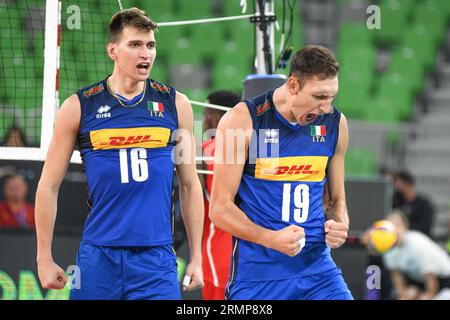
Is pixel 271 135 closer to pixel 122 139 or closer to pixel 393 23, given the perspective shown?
pixel 122 139

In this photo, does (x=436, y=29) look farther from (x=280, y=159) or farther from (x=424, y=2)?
(x=280, y=159)

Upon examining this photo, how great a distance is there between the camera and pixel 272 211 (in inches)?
201

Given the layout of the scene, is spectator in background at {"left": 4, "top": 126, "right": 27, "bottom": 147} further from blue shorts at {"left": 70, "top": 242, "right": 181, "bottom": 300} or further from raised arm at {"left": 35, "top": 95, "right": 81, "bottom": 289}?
blue shorts at {"left": 70, "top": 242, "right": 181, "bottom": 300}

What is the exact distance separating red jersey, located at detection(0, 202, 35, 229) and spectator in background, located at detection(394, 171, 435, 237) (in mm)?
5412

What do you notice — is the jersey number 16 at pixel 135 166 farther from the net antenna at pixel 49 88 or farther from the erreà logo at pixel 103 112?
the net antenna at pixel 49 88

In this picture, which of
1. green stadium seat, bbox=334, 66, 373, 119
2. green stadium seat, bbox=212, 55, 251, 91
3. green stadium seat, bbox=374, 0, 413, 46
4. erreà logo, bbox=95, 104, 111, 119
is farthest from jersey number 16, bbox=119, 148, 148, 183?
green stadium seat, bbox=374, 0, 413, 46

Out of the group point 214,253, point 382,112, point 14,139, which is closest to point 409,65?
point 382,112

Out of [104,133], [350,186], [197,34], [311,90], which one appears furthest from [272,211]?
[197,34]

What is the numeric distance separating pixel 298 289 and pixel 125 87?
1516mm

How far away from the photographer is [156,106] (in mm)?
5320

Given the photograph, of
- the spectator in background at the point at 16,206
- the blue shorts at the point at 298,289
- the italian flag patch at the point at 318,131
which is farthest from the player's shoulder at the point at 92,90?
the spectator in background at the point at 16,206
